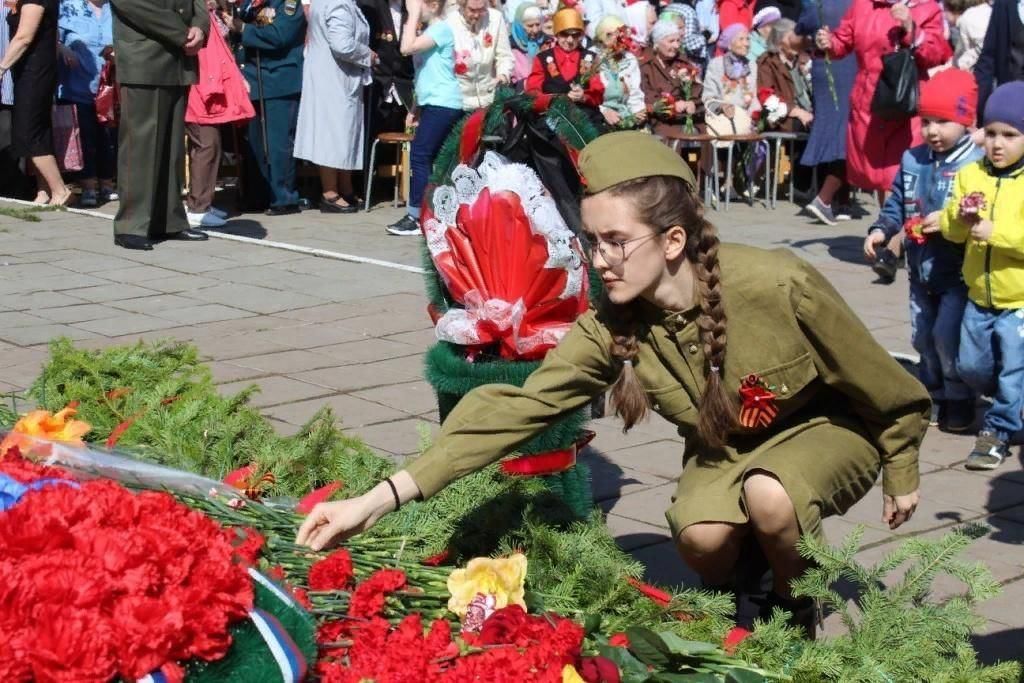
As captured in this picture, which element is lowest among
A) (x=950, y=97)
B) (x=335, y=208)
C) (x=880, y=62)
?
(x=335, y=208)

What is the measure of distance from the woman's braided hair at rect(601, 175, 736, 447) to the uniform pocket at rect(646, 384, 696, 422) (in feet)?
0.15

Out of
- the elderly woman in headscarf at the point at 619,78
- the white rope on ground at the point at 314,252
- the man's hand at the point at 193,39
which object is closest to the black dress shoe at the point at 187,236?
the white rope on ground at the point at 314,252

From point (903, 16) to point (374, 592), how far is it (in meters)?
8.12

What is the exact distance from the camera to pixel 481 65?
10.3 metres

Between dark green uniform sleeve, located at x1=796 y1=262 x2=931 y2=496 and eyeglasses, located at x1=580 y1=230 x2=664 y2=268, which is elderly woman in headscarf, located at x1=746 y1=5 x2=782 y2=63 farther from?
eyeglasses, located at x1=580 y1=230 x2=664 y2=268

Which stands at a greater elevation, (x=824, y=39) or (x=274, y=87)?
(x=824, y=39)

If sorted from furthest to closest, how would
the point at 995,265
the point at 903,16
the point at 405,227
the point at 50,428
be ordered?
the point at 405,227 → the point at 903,16 → the point at 995,265 → the point at 50,428

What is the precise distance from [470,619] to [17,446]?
4.25ft

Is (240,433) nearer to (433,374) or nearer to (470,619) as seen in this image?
(433,374)

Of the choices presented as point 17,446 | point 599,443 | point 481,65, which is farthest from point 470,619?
point 481,65

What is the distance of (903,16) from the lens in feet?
32.3

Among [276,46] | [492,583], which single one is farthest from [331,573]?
[276,46]

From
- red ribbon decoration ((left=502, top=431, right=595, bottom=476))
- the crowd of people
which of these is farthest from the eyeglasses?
the crowd of people

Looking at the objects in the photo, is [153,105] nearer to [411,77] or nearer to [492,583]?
[411,77]
